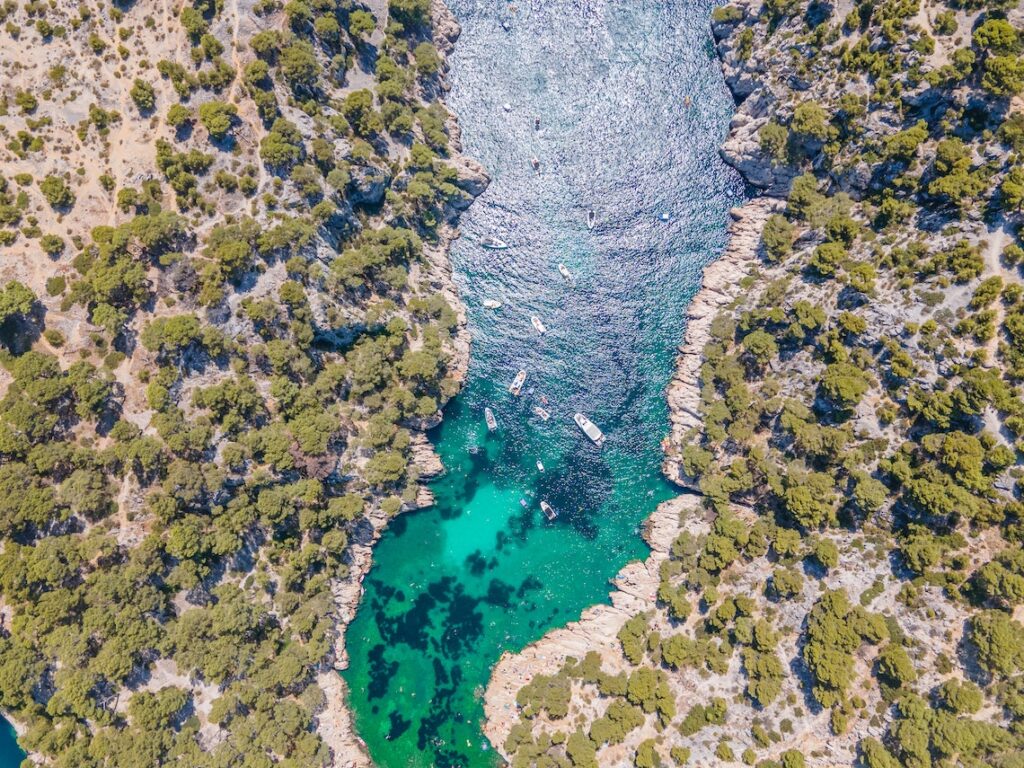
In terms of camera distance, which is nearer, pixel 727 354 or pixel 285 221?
pixel 285 221

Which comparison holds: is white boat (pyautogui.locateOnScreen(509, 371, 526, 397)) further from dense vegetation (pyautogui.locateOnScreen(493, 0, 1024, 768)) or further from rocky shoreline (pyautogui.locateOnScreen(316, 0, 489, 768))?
dense vegetation (pyautogui.locateOnScreen(493, 0, 1024, 768))

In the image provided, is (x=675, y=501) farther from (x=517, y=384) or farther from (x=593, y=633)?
(x=517, y=384)

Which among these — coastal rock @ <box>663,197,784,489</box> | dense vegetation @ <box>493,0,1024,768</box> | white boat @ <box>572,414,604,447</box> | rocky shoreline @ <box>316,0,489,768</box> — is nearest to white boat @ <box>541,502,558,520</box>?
white boat @ <box>572,414,604,447</box>

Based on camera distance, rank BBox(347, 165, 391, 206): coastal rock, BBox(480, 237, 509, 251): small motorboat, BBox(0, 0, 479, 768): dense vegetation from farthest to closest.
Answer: BBox(480, 237, 509, 251): small motorboat
BBox(347, 165, 391, 206): coastal rock
BBox(0, 0, 479, 768): dense vegetation

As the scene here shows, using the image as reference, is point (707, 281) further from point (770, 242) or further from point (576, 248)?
point (576, 248)

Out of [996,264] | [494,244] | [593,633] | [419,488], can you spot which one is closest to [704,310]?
[494,244]

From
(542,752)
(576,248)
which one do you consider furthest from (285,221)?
(542,752)

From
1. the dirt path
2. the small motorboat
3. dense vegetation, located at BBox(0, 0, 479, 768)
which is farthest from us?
the small motorboat
